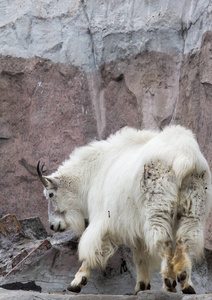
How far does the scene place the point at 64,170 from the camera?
21.5ft

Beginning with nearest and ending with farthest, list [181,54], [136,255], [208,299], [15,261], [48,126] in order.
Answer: [208,299] < [136,255] < [15,261] < [181,54] < [48,126]

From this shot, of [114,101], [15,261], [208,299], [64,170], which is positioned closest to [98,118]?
[114,101]

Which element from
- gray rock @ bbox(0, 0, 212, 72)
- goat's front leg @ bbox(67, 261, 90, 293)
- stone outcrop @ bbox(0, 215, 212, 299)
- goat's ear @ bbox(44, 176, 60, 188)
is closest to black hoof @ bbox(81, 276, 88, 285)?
goat's front leg @ bbox(67, 261, 90, 293)

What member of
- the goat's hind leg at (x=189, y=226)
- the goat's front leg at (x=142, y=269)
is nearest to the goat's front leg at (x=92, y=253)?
the goat's front leg at (x=142, y=269)

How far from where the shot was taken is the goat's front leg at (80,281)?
542 cm

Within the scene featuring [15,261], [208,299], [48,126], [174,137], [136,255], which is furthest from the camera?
[48,126]

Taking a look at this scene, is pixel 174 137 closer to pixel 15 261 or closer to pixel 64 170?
pixel 64 170

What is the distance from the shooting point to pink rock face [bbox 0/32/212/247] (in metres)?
8.34

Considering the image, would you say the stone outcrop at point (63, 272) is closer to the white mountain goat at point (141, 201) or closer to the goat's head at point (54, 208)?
the goat's head at point (54, 208)

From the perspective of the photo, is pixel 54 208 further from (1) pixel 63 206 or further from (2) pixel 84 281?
(2) pixel 84 281

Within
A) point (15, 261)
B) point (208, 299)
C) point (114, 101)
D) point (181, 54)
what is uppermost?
point (181, 54)

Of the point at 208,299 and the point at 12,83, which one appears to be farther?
the point at 12,83

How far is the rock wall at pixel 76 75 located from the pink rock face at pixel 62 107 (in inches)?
0.6

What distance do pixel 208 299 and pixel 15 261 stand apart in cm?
280
